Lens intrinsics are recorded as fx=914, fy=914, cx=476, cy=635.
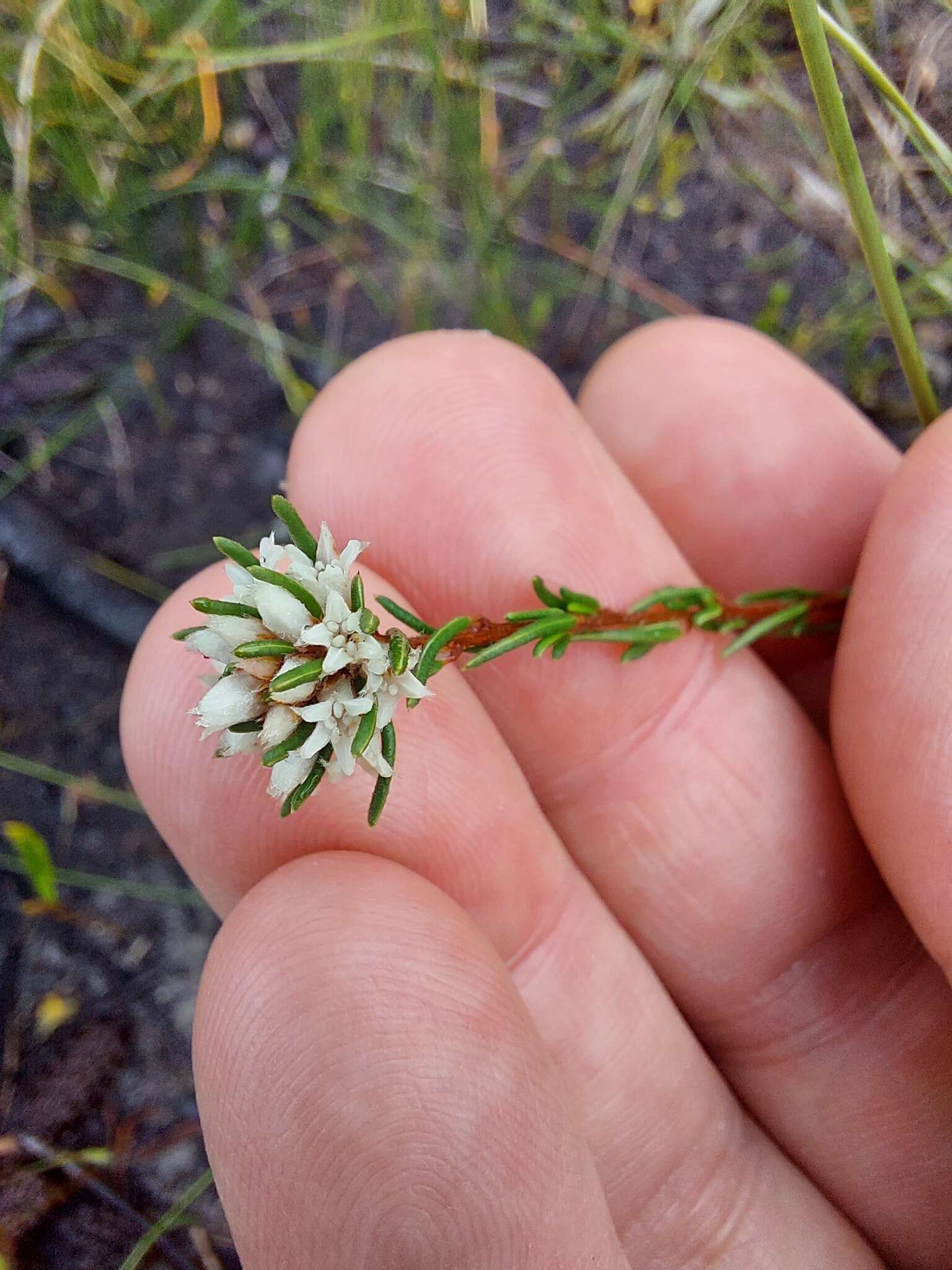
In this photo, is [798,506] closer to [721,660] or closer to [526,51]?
[721,660]

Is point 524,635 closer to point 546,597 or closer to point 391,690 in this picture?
point 546,597

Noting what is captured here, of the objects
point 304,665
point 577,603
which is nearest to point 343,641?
point 304,665

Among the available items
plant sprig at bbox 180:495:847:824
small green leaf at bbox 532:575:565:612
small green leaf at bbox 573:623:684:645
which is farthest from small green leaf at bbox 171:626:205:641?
small green leaf at bbox 573:623:684:645

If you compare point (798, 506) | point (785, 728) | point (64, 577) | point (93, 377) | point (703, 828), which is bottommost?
point (64, 577)

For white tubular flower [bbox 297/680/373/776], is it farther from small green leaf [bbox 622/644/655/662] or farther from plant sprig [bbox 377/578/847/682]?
small green leaf [bbox 622/644/655/662]

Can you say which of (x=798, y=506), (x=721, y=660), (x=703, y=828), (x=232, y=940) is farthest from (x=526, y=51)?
(x=232, y=940)

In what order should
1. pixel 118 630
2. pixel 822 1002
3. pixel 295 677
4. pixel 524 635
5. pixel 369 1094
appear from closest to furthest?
pixel 295 677, pixel 369 1094, pixel 524 635, pixel 822 1002, pixel 118 630
